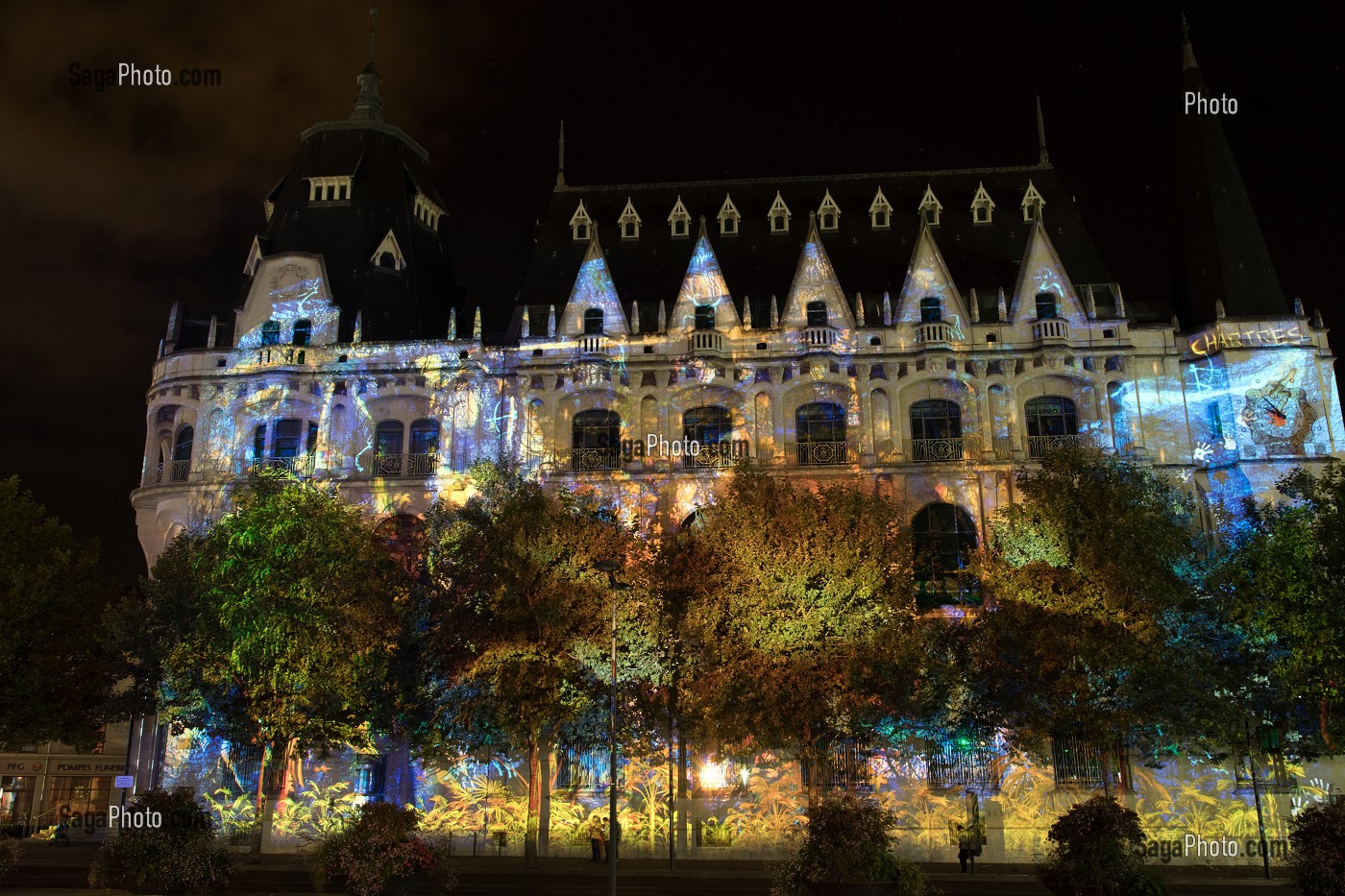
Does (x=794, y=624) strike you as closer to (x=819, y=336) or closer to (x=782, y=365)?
(x=782, y=365)

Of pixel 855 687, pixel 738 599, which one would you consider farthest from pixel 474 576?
pixel 855 687

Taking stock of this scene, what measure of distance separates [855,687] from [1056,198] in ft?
112

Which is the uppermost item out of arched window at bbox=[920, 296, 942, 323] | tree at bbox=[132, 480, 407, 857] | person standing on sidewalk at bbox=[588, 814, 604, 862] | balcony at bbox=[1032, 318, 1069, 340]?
arched window at bbox=[920, 296, 942, 323]

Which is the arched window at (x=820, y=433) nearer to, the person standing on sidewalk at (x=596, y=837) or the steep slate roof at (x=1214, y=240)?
the steep slate roof at (x=1214, y=240)

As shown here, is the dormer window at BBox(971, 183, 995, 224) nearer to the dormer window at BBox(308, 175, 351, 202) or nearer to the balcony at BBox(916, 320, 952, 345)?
the balcony at BBox(916, 320, 952, 345)

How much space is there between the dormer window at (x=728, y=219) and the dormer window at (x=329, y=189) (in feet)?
A: 70.0

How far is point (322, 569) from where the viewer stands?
141ft

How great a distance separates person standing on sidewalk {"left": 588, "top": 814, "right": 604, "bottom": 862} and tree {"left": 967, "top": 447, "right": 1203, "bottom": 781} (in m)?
15.4

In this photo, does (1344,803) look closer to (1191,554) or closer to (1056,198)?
(1191,554)

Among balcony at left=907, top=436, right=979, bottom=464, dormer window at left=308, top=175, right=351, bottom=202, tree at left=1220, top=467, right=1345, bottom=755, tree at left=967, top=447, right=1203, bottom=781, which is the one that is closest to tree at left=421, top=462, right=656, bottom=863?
tree at left=967, top=447, right=1203, bottom=781

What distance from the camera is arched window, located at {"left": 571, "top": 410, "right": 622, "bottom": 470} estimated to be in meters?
55.2

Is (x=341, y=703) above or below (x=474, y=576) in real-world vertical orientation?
below

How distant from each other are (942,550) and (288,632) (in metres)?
28.3

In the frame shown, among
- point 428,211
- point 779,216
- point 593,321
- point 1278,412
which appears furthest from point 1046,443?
point 428,211
